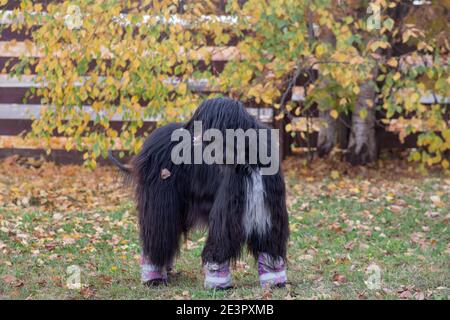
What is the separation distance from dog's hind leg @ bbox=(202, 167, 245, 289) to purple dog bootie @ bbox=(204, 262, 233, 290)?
0.03 metres

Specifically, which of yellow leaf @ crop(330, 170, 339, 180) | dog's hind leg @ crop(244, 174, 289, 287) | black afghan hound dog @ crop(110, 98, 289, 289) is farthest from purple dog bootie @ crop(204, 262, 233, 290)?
yellow leaf @ crop(330, 170, 339, 180)

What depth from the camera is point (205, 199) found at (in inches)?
A: 177

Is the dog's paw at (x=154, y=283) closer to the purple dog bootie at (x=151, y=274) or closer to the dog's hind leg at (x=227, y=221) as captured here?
the purple dog bootie at (x=151, y=274)

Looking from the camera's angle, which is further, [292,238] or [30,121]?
[30,121]

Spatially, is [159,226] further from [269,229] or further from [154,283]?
[269,229]

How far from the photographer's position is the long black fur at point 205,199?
14.0 ft

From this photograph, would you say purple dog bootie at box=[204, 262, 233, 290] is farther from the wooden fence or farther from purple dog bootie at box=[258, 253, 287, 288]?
the wooden fence

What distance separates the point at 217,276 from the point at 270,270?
0.33 m

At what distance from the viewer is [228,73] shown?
7.80 meters

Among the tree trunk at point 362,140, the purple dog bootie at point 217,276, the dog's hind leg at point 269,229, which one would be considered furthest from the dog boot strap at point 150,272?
the tree trunk at point 362,140

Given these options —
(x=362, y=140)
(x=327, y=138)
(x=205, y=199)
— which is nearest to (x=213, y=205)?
(x=205, y=199)

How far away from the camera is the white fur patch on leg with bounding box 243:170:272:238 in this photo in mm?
4281

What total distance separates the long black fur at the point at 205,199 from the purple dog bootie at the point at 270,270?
0.14 feet
